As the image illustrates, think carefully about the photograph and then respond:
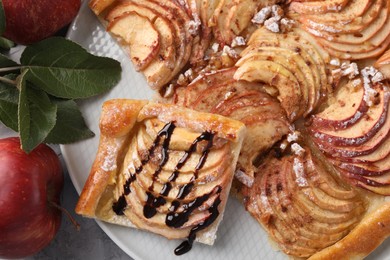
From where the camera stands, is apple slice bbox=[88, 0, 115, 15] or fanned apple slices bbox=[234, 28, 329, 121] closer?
fanned apple slices bbox=[234, 28, 329, 121]

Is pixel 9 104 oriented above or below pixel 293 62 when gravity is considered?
below

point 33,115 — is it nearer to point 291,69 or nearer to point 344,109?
point 291,69

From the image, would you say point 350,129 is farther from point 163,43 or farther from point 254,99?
point 163,43

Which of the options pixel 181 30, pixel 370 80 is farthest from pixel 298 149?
pixel 181 30

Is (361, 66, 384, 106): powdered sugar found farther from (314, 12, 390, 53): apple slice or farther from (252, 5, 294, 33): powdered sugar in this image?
(252, 5, 294, 33): powdered sugar

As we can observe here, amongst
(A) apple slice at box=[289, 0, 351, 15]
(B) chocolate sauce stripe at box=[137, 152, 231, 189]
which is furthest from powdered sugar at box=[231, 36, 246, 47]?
(B) chocolate sauce stripe at box=[137, 152, 231, 189]

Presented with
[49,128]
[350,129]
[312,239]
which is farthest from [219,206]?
[49,128]
